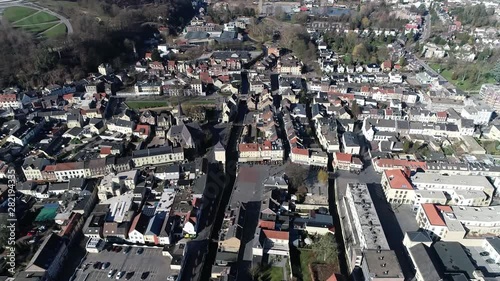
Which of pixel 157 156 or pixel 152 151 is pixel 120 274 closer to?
pixel 157 156

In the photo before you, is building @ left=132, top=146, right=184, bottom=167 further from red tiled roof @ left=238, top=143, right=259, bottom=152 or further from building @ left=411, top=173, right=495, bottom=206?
building @ left=411, top=173, right=495, bottom=206

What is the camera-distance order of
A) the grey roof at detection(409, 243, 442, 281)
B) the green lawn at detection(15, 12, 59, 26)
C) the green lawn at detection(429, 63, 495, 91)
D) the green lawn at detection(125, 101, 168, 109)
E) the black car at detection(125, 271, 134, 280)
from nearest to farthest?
the grey roof at detection(409, 243, 442, 281) < the black car at detection(125, 271, 134, 280) < the green lawn at detection(125, 101, 168, 109) < the green lawn at detection(429, 63, 495, 91) < the green lawn at detection(15, 12, 59, 26)

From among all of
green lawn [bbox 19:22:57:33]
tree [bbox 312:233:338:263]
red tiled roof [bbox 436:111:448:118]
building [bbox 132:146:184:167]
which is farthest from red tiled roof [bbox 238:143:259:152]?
green lawn [bbox 19:22:57:33]

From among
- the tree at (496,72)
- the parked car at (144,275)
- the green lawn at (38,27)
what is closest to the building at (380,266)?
the parked car at (144,275)

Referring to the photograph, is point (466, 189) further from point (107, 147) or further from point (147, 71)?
point (147, 71)

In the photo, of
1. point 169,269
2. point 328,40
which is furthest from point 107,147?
point 328,40

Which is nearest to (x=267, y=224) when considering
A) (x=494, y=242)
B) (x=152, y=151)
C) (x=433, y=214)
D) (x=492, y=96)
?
(x=433, y=214)

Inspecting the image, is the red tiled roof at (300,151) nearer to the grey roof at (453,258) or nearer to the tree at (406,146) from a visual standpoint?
the tree at (406,146)
